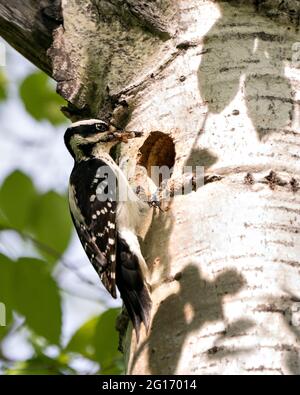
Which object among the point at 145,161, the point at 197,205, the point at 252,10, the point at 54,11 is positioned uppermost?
the point at 54,11

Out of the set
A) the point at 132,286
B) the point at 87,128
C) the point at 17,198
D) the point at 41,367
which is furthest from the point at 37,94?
the point at 132,286

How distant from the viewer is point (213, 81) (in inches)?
155

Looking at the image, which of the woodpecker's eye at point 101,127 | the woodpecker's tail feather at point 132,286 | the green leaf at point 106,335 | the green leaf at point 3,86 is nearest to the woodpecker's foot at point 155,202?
the woodpecker's tail feather at point 132,286

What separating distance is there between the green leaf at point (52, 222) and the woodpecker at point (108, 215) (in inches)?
4.1

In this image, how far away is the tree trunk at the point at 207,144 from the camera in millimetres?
3146

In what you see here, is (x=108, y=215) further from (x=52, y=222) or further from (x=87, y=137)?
(x=87, y=137)

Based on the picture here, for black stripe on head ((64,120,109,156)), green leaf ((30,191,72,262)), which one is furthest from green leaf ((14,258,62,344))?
black stripe on head ((64,120,109,156))

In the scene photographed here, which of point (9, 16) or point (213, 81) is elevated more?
point (9, 16)

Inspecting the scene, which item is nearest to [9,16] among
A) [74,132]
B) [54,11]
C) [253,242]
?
[54,11]

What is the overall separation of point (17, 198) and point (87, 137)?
62cm

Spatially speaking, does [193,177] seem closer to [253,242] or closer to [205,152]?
[205,152]

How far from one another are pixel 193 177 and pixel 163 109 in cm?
48
